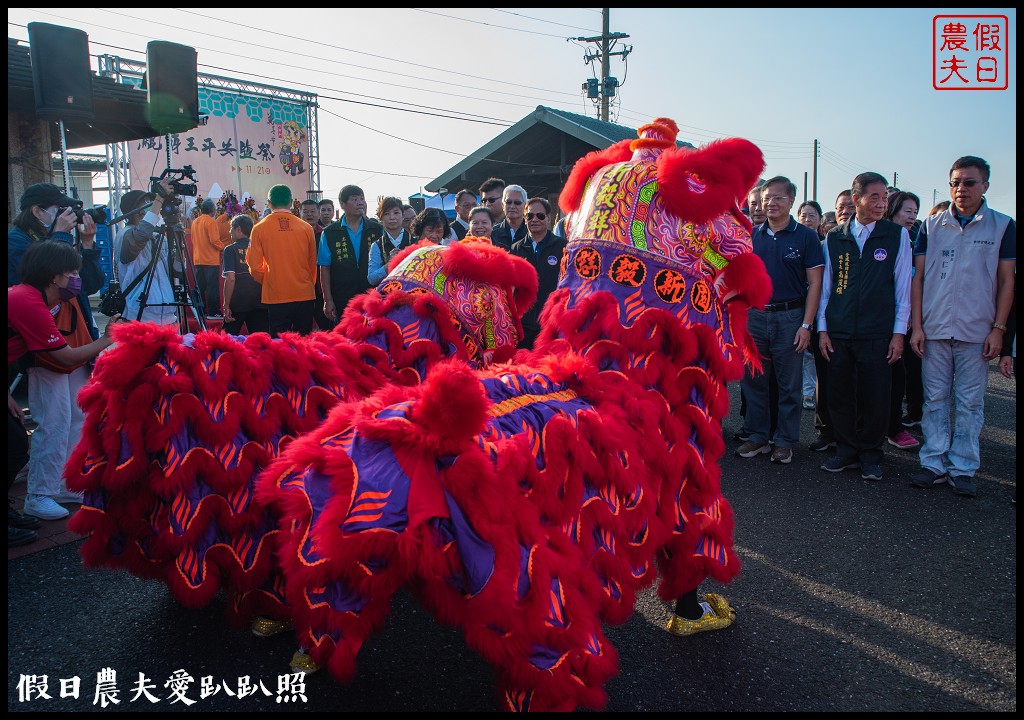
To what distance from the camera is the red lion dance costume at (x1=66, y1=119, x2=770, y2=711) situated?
1.46 metres

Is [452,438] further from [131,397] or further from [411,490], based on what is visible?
[131,397]

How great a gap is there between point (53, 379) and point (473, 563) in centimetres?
335

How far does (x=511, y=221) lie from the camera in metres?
5.41

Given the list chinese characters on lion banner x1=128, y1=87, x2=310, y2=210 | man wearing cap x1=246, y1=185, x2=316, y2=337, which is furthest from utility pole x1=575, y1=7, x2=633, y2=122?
man wearing cap x1=246, y1=185, x2=316, y2=337

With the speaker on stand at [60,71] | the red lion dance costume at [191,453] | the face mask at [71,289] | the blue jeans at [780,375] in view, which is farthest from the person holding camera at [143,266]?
the blue jeans at [780,375]

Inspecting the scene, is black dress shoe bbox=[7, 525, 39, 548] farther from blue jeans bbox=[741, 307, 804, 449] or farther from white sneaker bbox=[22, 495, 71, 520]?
blue jeans bbox=[741, 307, 804, 449]

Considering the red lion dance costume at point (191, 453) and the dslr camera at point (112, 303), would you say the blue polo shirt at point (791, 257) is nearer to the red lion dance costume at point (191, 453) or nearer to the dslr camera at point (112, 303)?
the red lion dance costume at point (191, 453)

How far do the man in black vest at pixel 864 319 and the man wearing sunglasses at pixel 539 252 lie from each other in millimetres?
1977

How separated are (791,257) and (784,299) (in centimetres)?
31

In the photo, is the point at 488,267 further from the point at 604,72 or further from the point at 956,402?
the point at 604,72

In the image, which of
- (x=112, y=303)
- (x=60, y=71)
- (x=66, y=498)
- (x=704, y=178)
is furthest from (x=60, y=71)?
(x=704, y=178)

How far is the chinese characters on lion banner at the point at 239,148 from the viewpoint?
13.0 m

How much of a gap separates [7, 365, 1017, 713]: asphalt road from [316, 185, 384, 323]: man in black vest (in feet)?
9.29

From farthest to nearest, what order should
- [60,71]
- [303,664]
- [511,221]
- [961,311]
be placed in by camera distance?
[60,71] → [511,221] → [961,311] → [303,664]
